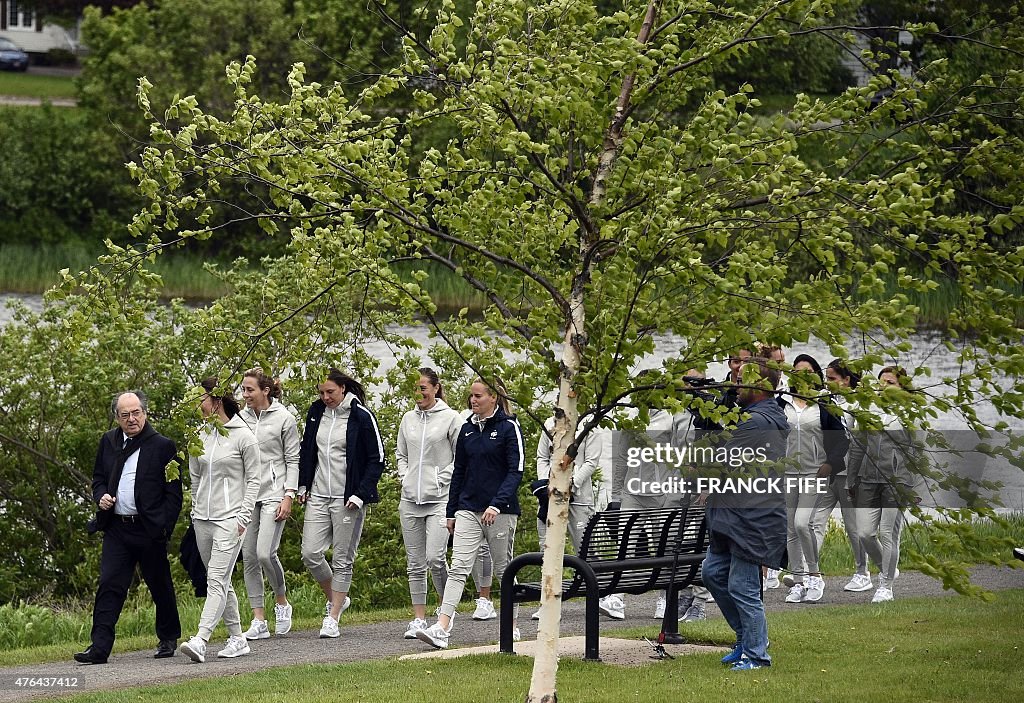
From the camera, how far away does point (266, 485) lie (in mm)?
11289

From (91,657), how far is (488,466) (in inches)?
120

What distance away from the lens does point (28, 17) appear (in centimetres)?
8462

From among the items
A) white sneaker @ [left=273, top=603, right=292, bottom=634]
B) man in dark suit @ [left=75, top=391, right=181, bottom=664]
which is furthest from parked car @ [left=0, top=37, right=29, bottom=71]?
man in dark suit @ [left=75, top=391, right=181, bottom=664]

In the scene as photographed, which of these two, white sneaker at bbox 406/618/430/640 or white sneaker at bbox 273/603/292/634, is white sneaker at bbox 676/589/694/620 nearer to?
white sneaker at bbox 406/618/430/640

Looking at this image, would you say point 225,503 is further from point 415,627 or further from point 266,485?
point 415,627

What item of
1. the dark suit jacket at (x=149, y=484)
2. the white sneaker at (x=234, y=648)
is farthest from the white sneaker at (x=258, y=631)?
the dark suit jacket at (x=149, y=484)

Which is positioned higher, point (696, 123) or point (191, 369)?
point (696, 123)

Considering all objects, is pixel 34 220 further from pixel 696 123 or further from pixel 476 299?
pixel 696 123

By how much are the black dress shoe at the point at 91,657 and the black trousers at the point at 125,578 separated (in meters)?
0.03

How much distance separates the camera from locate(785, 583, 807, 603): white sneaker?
12320mm

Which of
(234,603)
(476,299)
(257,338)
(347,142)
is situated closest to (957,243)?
(347,142)

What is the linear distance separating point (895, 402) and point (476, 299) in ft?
83.0

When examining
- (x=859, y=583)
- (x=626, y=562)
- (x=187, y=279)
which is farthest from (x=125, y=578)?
(x=187, y=279)

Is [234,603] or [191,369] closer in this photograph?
[234,603]
